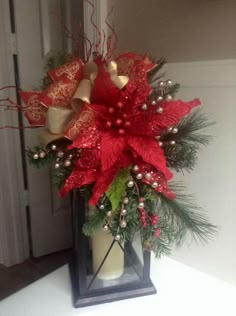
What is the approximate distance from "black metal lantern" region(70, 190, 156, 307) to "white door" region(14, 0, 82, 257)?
28.5 inches

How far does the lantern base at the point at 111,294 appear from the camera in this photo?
56cm

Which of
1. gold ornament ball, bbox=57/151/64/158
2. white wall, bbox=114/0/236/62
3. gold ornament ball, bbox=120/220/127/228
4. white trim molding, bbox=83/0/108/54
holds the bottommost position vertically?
gold ornament ball, bbox=120/220/127/228

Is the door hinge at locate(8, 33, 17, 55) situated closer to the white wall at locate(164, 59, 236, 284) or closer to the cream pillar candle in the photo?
the white wall at locate(164, 59, 236, 284)

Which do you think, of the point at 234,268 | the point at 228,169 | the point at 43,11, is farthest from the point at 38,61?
the point at 234,268

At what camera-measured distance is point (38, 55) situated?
1238 millimetres

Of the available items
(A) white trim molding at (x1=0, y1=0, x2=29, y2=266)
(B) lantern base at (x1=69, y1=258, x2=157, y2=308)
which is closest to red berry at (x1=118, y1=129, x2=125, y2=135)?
(B) lantern base at (x1=69, y1=258, x2=157, y2=308)

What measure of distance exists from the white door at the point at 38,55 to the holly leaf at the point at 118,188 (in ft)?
2.51

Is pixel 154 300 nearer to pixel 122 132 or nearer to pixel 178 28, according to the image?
pixel 122 132

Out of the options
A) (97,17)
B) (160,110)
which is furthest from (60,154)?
(97,17)

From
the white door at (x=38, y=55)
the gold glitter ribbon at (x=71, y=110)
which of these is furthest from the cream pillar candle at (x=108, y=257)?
the white door at (x=38, y=55)

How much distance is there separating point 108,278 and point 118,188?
260 mm

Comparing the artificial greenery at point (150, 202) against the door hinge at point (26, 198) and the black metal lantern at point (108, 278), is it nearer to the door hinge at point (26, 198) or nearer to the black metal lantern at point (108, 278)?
the black metal lantern at point (108, 278)

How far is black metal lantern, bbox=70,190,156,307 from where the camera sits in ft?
1.86

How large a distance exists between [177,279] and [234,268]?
0.13 m
